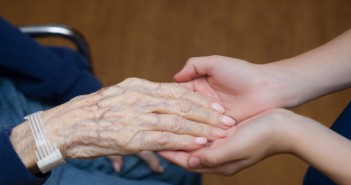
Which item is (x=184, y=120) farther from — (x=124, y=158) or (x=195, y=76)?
(x=124, y=158)

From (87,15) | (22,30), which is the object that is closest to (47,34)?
(22,30)

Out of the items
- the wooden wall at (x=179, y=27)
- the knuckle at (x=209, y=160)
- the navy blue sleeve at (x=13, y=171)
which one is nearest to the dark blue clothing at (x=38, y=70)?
the navy blue sleeve at (x=13, y=171)

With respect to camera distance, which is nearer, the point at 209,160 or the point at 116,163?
the point at 209,160

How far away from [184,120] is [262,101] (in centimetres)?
18

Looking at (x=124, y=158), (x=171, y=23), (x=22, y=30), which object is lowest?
(x=124, y=158)

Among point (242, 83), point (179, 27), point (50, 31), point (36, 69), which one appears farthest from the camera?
point (179, 27)

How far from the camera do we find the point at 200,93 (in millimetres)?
930

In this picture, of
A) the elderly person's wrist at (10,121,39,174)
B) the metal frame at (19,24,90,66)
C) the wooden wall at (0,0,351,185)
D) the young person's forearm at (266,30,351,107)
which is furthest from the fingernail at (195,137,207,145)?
the wooden wall at (0,0,351,185)

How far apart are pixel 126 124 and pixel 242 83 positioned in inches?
10.8

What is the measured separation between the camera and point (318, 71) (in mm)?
831

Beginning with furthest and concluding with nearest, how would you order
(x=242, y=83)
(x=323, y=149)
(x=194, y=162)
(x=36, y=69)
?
(x=36, y=69) < (x=242, y=83) < (x=194, y=162) < (x=323, y=149)

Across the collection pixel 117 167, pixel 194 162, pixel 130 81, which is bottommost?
pixel 117 167

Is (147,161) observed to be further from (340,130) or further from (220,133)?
(340,130)

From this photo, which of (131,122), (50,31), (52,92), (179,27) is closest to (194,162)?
(131,122)
